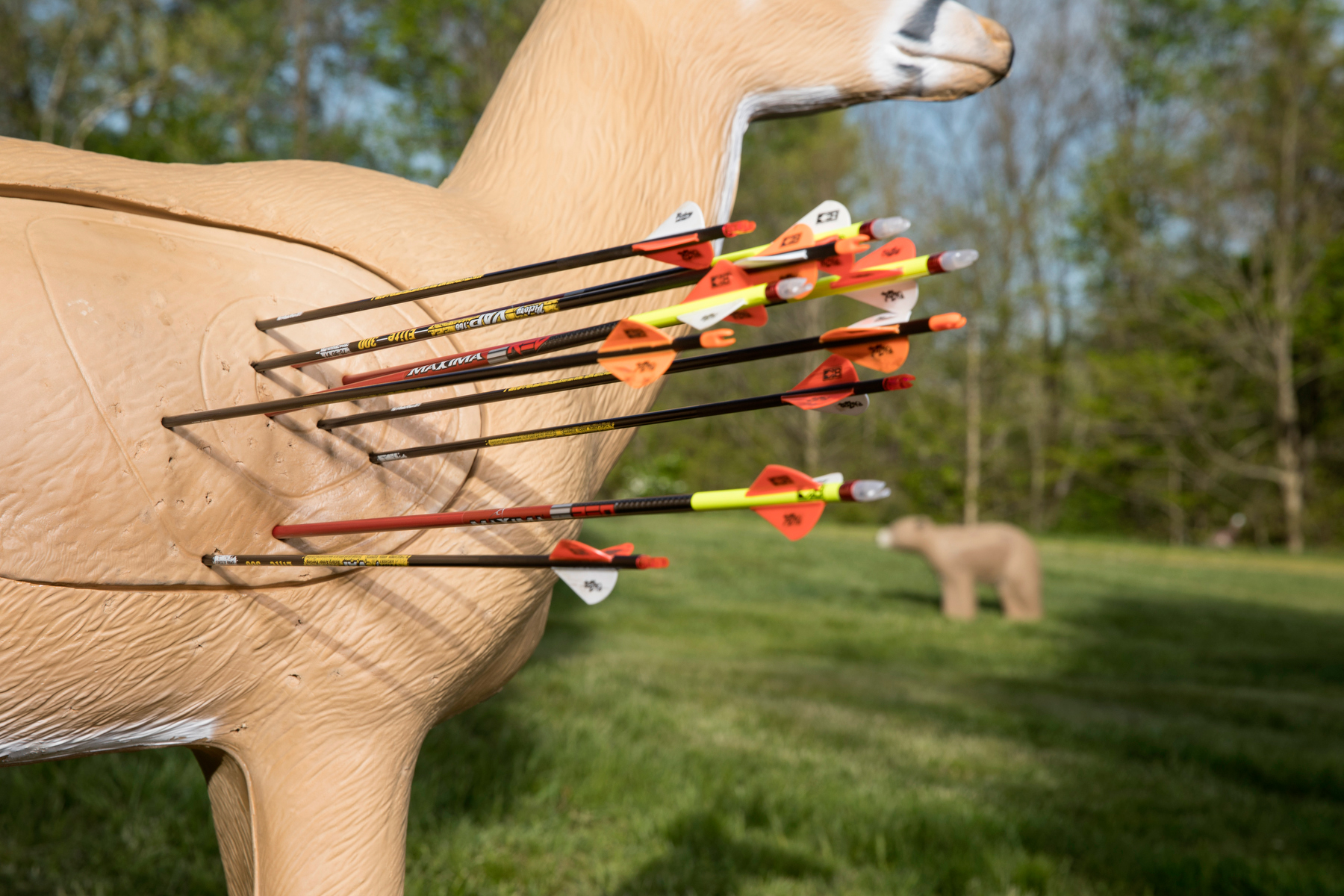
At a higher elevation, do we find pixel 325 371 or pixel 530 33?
pixel 530 33

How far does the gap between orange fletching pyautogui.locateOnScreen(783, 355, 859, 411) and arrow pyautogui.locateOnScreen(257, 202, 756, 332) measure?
15 centimetres

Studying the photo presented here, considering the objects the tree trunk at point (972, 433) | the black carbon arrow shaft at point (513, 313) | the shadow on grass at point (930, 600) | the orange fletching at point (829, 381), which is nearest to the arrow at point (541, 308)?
the black carbon arrow shaft at point (513, 313)

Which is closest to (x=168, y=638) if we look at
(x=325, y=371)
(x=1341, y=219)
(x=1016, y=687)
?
(x=325, y=371)

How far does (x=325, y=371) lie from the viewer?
3.93ft

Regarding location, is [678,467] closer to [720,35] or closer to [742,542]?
[742,542]

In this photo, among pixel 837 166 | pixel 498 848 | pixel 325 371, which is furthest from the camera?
pixel 837 166

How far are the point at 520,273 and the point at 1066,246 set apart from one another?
2384cm

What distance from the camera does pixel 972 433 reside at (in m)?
20.7

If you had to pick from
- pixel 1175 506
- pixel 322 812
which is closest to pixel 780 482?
pixel 322 812

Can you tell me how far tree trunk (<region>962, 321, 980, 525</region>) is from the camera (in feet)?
67.1

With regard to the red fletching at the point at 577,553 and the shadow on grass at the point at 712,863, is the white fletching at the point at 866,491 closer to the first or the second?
the red fletching at the point at 577,553

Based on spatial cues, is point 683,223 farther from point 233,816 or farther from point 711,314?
point 233,816

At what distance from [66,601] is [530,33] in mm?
1232

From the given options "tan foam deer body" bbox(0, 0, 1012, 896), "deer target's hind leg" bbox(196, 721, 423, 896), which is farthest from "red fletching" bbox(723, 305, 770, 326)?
"deer target's hind leg" bbox(196, 721, 423, 896)
